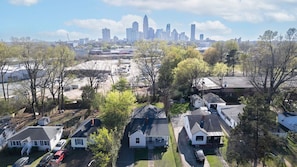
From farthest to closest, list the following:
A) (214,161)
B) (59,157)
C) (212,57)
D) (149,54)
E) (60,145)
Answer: (212,57) → (149,54) → (60,145) → (59,157) → (214,161)

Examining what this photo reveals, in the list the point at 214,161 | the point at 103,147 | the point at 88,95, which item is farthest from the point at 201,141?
the point at 88,95

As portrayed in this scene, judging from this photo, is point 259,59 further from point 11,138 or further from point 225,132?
point 11,138

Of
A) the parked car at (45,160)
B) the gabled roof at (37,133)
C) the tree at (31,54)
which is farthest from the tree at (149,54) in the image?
the parked car at (45,160)

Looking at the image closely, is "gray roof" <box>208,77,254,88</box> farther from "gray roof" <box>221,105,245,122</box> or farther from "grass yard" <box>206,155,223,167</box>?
"grass yard" <box>206,155,223,167</box>

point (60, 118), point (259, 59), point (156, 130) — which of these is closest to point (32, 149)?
point (60, 118)

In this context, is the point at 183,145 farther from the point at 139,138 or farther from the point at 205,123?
the point at 139,138
